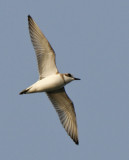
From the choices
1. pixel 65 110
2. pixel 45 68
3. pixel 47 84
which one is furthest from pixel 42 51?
pixel 65 110

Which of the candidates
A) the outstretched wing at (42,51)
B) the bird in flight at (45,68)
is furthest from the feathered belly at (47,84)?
the outstretched wing at (42,51)

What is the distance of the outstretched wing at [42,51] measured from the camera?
58.5ft

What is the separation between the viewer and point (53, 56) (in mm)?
17844

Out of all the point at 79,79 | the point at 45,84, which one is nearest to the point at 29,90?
the point at 45,84

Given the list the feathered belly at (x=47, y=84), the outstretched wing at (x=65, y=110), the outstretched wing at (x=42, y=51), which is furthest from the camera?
the outstretched wing at (x=65, y=110)

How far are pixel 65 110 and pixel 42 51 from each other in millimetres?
2269

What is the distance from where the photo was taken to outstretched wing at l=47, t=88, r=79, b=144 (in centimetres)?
1850

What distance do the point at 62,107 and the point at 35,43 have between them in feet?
7.99

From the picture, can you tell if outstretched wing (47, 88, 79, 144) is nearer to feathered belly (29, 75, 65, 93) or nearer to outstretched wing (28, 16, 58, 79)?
feathered belly (29, 75, 65, 93)

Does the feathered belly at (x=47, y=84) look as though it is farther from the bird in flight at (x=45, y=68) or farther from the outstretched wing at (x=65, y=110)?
the outstretched wing at (x=65, y=110)

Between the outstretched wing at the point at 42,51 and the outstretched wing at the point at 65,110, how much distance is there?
95cm

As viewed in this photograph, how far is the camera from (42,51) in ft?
58.5

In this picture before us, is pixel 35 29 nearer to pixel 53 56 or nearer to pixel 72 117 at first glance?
pixel 53 56

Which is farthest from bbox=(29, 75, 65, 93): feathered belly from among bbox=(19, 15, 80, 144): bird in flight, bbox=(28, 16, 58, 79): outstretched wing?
bbox=(28, 16, 58, 79): outstretched wing
